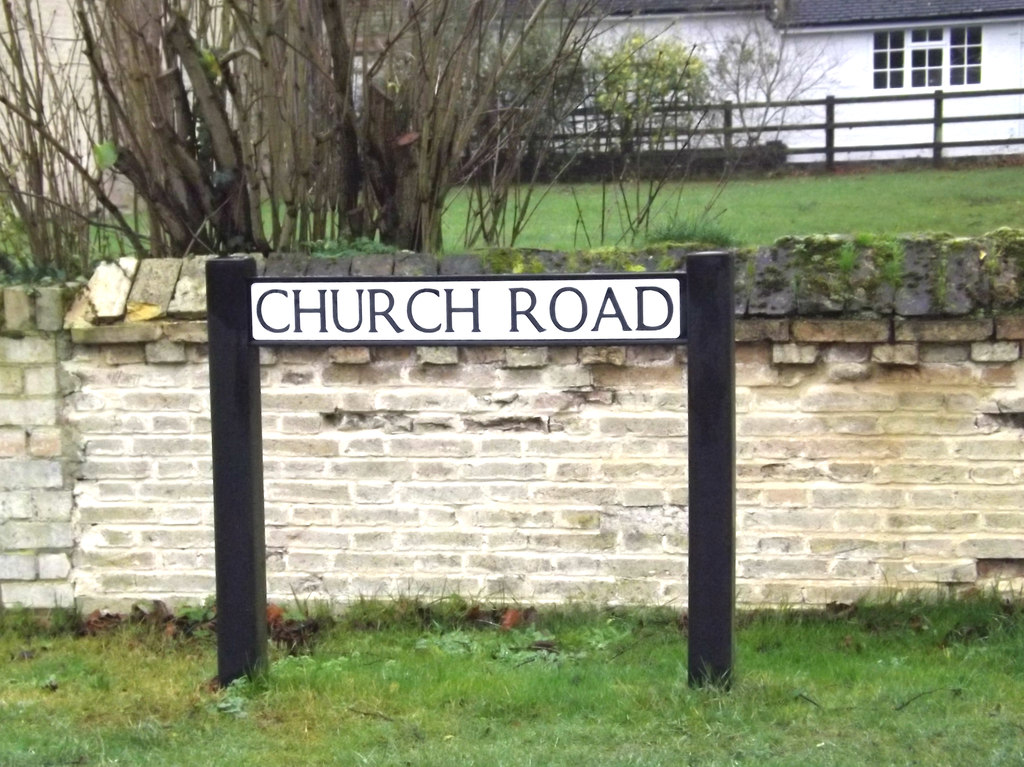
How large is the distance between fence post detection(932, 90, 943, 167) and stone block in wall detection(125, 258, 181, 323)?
1693 cm

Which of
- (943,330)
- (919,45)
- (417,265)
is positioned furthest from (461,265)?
(919,45)

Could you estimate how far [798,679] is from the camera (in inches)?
173

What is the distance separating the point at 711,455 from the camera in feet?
13.1

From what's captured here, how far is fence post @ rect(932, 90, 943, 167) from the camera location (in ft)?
67.1

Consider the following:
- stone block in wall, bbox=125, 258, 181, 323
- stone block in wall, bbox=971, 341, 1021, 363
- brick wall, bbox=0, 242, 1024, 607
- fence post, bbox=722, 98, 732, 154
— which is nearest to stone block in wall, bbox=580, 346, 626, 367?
brick wall, bbox=0, 242, 1024, 607

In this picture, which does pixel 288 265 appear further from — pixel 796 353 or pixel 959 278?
pixel 959 278

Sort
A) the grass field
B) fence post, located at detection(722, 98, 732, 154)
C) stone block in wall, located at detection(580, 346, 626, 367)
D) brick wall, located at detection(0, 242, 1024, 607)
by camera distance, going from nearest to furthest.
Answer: brick wall, located at detection(0, 242, 1024, 607)
stone block in wall, located at detection(580, 346, 626, 367)
the grass field
fence post, located at detection(722, 98, 732, 154)

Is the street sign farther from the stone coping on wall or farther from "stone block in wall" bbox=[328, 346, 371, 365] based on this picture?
"stone block in wall" bbox=[328, 346, 371, 365]

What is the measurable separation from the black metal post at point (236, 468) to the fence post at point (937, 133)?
17.7 metres

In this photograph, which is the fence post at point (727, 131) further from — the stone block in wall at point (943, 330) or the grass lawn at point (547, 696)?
the grass lawn at point (547, 696)

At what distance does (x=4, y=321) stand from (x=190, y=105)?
1.27 meters

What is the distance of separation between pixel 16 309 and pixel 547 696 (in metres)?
2.59

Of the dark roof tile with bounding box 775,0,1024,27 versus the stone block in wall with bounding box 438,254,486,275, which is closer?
the stone block in wall with bounding box 438,254,486,275

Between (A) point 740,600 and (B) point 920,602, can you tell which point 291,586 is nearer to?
(A) point 740,600
